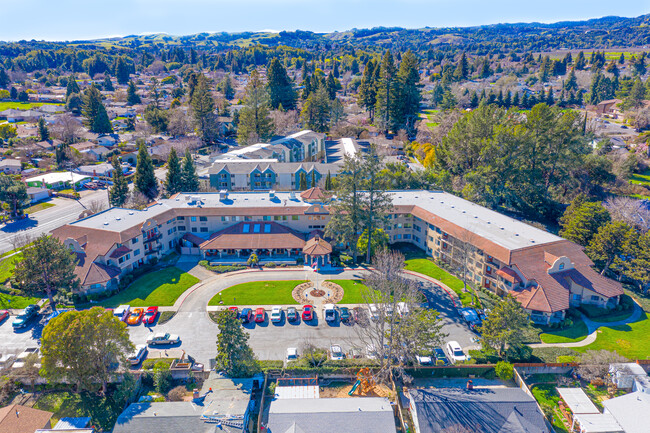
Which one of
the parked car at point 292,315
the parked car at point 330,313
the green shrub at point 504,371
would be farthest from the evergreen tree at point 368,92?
the green shrub at point 504,371

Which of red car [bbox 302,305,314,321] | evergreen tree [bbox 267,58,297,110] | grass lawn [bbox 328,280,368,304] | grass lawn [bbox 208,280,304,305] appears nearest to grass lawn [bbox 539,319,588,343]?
grass lawn [bbox 328,280,368,304]

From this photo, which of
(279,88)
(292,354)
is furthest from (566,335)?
(279,88)

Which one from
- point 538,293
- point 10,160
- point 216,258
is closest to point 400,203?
point 538,293

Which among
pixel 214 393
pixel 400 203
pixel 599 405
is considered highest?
pixel 400 203

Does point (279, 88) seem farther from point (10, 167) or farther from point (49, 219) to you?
point (49, 219)

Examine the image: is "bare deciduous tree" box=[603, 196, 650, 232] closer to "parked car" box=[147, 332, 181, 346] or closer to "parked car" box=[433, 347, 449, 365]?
"parked car" box=[433, 347, 449, 365]

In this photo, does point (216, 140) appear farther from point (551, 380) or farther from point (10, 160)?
point (551, 380)
